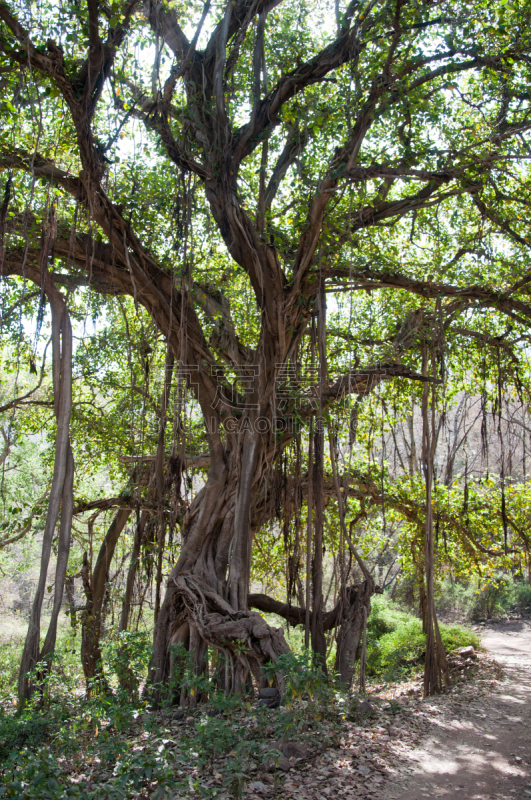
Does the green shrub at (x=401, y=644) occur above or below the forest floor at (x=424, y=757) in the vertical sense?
below

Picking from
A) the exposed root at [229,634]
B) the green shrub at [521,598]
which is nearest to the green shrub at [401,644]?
the exposed root at [229,634]

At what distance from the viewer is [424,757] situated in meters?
2.78

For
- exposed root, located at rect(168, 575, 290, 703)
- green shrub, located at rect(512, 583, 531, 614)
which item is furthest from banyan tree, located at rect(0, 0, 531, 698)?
green shrub, located at rect(512, 583, 531, 614)

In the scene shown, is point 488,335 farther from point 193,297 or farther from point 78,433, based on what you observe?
point 78,433

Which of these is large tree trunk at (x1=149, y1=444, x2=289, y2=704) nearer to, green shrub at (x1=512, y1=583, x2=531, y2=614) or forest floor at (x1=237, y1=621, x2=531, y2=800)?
forest floor at (x1=237, y1=621, x2=531, y2=800)

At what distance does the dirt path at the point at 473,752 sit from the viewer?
2383mm

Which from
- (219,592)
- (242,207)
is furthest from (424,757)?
(242,207)

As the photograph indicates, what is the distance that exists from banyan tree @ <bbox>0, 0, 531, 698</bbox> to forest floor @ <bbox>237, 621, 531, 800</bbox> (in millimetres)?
743

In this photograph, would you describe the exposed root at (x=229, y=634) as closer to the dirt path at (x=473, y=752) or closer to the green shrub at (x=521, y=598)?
the dirt path at (x=473, y=752)

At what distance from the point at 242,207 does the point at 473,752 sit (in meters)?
3.47

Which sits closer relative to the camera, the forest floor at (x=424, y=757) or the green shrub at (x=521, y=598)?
the forest floor at (x=424, y=757)

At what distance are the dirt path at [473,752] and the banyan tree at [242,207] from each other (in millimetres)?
833

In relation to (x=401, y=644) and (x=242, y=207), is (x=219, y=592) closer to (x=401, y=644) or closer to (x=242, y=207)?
(x=242, y=207)

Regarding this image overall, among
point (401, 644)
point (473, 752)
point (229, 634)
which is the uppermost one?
point (229, 634)
